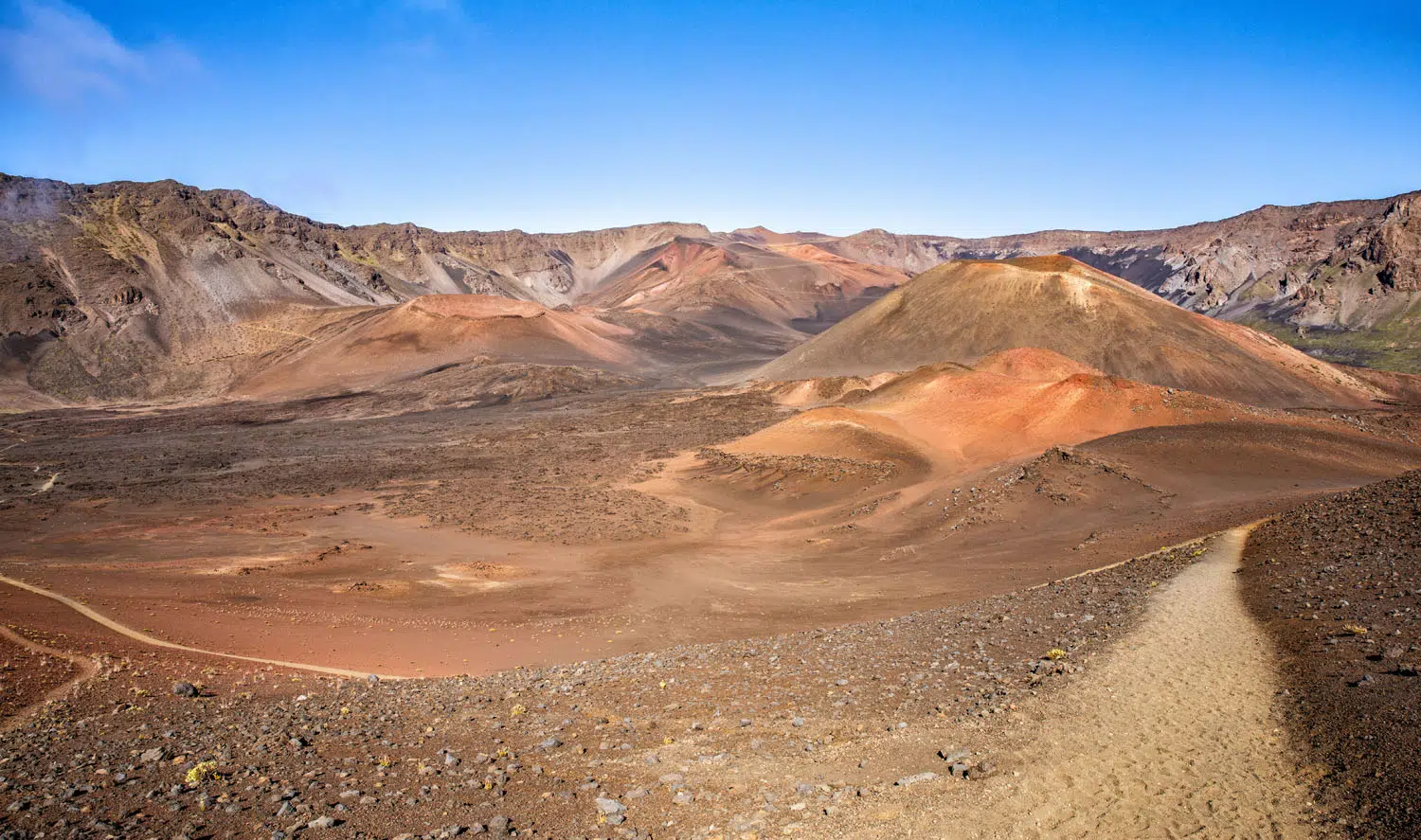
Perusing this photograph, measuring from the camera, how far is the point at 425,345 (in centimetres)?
8888

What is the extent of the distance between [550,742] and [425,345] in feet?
282

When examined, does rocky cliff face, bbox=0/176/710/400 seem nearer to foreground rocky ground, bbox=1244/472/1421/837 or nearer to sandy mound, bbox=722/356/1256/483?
sandy mound, bbox=722/356/1256/483

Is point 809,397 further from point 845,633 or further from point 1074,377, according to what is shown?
point 845,633

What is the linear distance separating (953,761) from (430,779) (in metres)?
4.64

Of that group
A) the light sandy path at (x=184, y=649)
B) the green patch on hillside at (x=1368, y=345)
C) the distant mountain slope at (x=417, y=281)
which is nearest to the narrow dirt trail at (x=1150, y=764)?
the light sandy path at (x=184, y=649)

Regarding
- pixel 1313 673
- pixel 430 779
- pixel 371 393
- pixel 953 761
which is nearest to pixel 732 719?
pixel 953 761

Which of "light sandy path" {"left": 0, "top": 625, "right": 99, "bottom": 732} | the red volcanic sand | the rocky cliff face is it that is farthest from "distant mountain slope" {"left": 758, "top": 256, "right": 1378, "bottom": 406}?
the rocky cliff face

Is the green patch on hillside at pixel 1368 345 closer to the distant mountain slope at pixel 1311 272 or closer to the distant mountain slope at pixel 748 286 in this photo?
the distant mountain slope at pixel 1311 272

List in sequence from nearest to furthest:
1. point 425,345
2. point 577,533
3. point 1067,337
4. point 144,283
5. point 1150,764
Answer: point 1150,764 → point 577,533 → point 1067,337 → point 144,283 → point 425,345

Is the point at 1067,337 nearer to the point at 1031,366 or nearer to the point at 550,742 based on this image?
the point at 1031,366

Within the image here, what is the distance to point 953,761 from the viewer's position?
761 centimetres

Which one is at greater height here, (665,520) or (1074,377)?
(1074,377)

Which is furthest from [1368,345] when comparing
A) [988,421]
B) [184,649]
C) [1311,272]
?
[184,649]

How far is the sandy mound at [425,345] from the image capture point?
81.1 m
